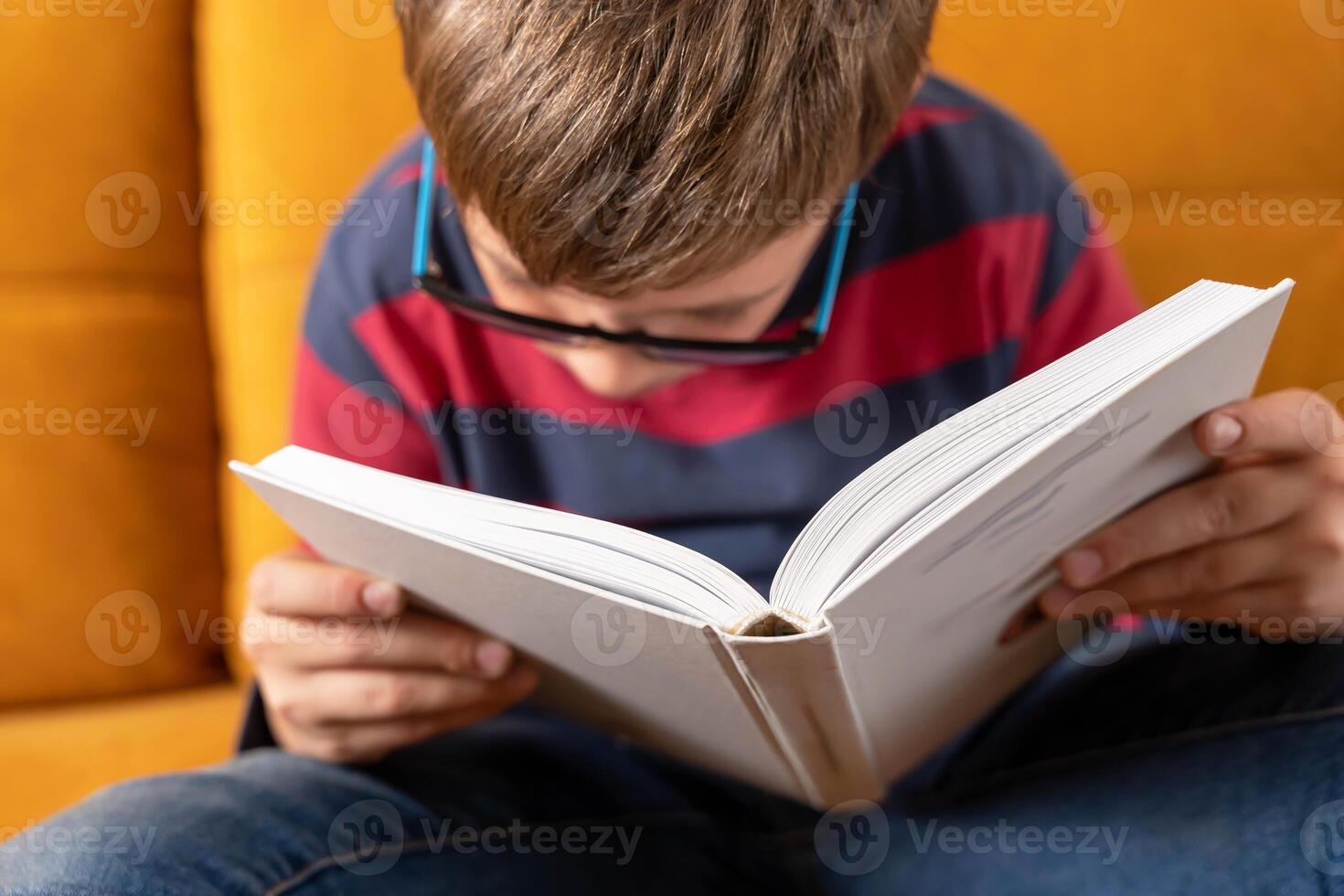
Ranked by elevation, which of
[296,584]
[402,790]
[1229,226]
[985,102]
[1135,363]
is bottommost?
[402,790]

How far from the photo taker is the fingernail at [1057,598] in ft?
2.09

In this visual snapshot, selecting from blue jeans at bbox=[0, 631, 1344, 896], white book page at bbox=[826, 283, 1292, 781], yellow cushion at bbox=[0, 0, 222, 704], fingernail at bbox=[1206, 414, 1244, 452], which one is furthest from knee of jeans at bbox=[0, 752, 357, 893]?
fingernail at bbox=[1206, 414, 1244, 452]

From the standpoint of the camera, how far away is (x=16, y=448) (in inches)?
41.0

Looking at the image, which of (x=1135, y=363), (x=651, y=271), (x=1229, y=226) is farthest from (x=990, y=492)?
(x=1229, y=226)

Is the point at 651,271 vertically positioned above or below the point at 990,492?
above

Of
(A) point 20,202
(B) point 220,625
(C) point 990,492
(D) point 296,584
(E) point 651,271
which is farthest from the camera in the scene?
(B) point 220,625

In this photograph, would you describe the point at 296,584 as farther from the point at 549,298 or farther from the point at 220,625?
the point at 220,625

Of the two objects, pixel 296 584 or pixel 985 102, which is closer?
pixel 296 584

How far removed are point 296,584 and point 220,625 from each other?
24.1 inches

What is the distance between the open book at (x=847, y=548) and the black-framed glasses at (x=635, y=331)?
0.19 meters

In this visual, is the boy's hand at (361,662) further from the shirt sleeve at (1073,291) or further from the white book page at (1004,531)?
the shirt sleeve at (1073,291)

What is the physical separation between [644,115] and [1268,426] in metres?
0.39

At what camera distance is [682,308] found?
606mm

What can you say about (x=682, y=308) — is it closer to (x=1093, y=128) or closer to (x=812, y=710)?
(x=812, y=710)
